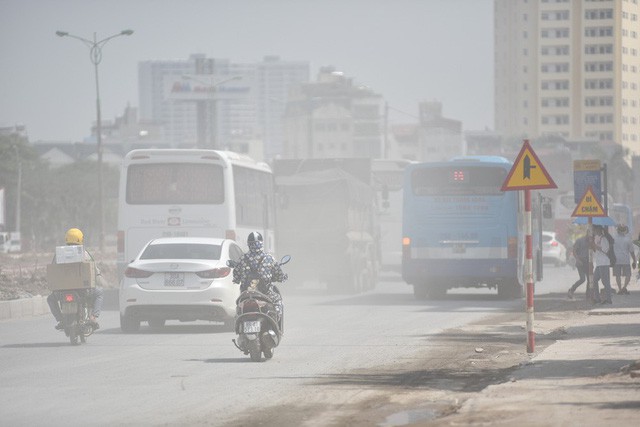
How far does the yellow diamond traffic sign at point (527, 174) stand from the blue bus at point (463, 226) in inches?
680

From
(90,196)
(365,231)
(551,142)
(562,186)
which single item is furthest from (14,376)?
(551,142)

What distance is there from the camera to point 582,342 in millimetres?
20141

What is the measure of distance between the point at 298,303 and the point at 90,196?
86604 mm

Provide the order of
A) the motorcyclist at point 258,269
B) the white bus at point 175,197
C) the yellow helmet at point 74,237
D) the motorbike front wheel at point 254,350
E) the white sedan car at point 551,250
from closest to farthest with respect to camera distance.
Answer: the motorbike front wheel at point 254,350
the motorcyclist at point 258,269
the yellow helmet at point 74,237
the white bus at point 175,197
the white sedan car at point 551,250

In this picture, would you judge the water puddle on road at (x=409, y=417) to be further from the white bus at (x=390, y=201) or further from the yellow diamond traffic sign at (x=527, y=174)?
the white bus at (x=390, y=201)

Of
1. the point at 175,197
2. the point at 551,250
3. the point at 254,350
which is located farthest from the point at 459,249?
the point at 551,250

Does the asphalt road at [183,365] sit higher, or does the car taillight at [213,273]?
the car taillight at [213,273]

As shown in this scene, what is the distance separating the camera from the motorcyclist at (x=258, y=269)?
18.9m

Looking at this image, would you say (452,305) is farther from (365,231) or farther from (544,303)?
(365,231)

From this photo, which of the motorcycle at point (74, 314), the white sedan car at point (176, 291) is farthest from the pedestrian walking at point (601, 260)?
the motorcycle at point (74, 314)

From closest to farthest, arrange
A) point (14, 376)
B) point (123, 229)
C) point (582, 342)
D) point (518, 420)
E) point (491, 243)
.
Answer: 1. point (518, 420)
2. point (14, 376)
3. point (582, 342)
4. point (123, 229)
5. point (491, 243)

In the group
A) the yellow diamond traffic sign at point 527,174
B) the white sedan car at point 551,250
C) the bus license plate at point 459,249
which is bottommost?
the white sedan car at point 551,250

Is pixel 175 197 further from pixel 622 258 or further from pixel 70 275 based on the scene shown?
pixel 70 275

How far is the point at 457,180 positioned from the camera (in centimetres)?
3641
